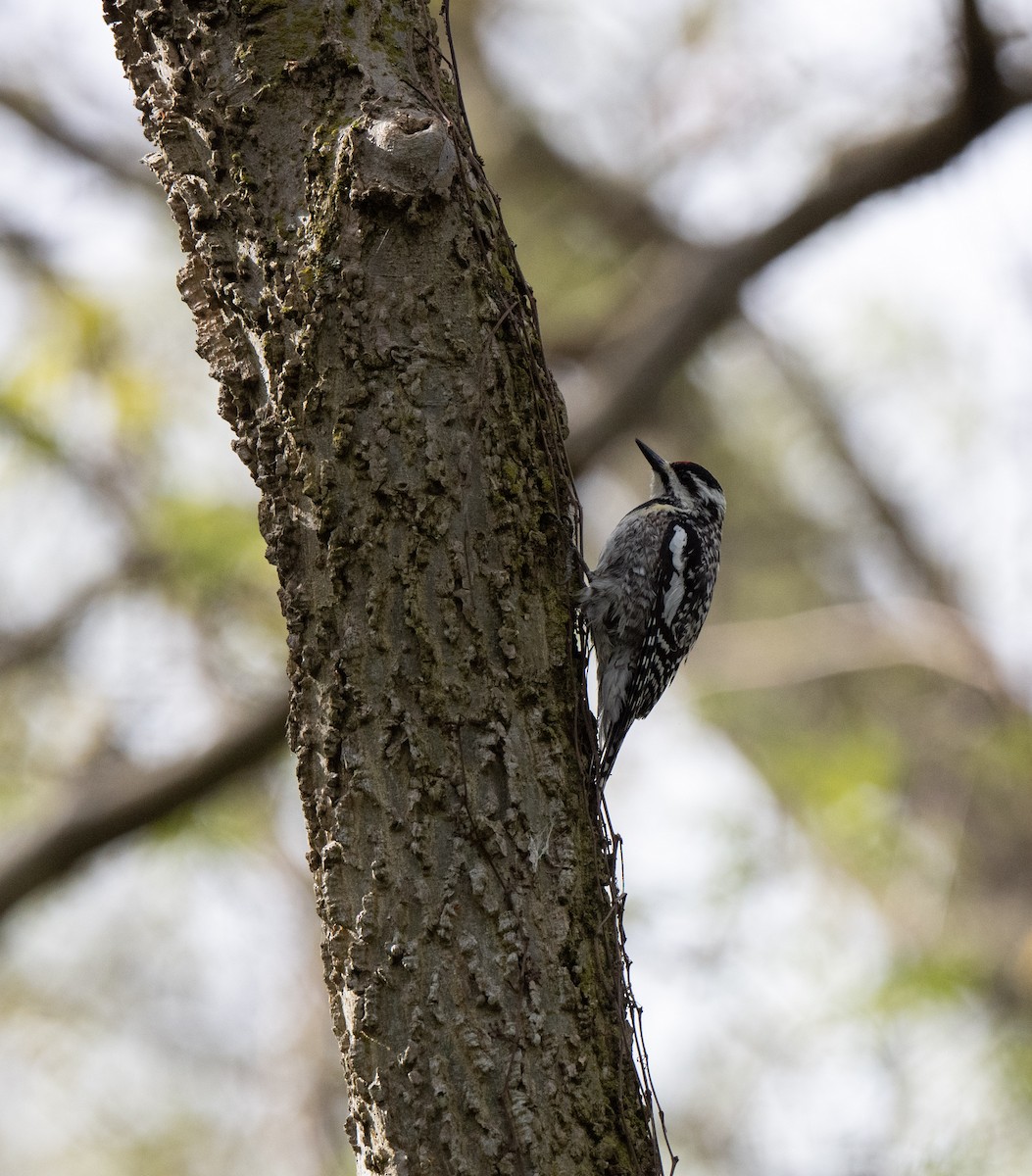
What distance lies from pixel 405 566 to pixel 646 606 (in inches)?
80.5

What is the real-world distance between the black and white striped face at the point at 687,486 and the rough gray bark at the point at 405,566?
2.37m

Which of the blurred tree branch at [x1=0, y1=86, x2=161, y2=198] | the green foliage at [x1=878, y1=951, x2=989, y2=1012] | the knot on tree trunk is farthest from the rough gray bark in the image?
the blurred tree branch at [x1=0, y1=86, x2=161, y2=198]

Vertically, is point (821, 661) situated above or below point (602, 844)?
above

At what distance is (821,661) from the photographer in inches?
348

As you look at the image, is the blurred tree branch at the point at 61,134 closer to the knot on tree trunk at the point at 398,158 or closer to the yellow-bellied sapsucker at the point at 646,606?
the yellow-bellied sapsucker at the point at 646,606

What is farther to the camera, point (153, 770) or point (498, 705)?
point (153, 770)

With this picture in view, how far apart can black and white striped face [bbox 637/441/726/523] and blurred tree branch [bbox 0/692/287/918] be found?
1.94m

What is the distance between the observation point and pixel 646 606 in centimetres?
419

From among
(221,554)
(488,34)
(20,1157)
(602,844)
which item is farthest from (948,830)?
(20,1157)

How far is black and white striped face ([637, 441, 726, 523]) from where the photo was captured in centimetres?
478

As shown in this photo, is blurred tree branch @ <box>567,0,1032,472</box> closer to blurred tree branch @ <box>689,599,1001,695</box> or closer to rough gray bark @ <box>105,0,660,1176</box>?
blurred tree branch @ <box>689,599,1001,695</box>

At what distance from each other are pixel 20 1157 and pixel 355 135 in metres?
11.7

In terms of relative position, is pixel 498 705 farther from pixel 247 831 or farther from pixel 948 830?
pixel 948 830

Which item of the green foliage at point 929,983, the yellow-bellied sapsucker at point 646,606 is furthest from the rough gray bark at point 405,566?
the green foliage at point 929,983
